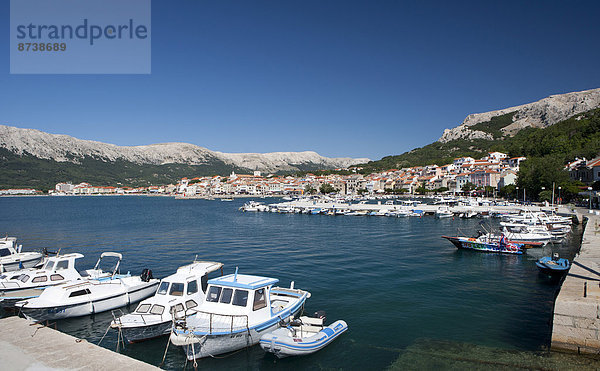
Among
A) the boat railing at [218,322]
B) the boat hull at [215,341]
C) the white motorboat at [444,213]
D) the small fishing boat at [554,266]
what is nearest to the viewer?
the boat hull at [215,341]

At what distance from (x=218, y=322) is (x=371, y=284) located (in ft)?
32.1

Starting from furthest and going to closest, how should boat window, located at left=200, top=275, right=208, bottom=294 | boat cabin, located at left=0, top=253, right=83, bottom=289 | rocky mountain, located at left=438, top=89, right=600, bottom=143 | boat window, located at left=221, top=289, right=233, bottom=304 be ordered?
1. rocky mountain, located at left=438, top=89, right=600, bottom=143
2. boat cabin, located at left=0, top=253, right=83, bottom=289
3. boat window, located at left=200, top=275, right=208, bottom=294
4. boat window, located at left=221, top=289, right=233, bottom=304

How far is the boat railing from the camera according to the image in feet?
30.1

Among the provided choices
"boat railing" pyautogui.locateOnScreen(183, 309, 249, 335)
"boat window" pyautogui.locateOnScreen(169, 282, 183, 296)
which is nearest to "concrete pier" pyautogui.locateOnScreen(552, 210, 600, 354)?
"boat railing" pyautogui.locateOnScreen(183, 309, 249, 335)

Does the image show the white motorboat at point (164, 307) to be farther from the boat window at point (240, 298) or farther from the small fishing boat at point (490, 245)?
the small fishing boat at point (490, 245)

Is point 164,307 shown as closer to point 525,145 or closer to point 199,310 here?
point 199,310

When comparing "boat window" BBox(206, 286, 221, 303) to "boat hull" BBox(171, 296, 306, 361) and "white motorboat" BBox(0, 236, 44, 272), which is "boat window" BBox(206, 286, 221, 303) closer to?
"boat hull" BBox(171, 296, 306, 361)

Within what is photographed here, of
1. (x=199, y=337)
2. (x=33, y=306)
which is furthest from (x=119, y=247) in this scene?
(x=199, y=337)

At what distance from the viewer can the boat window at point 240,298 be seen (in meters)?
9.95

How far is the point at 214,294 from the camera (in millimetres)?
10180

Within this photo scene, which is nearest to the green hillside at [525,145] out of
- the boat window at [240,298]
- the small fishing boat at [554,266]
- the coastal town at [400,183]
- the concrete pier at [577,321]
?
the coastal town at [400,183]

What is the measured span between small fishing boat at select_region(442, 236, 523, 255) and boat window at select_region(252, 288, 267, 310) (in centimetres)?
1942

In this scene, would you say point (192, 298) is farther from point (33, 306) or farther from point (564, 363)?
point (564, 363)

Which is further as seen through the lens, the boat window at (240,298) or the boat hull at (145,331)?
the boat hull at (145,331)
